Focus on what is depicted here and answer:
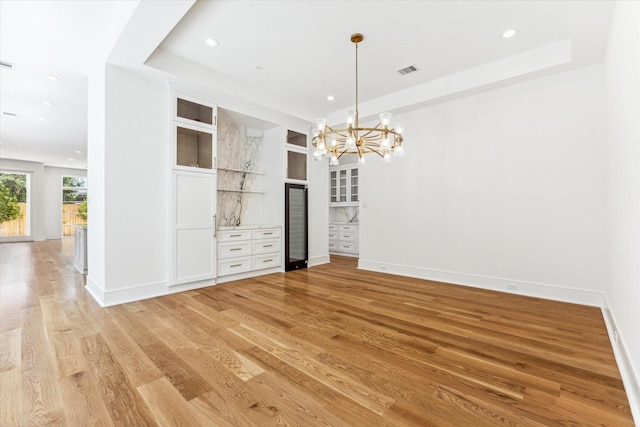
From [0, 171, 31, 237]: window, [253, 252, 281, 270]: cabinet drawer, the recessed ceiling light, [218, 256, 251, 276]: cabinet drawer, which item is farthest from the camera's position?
[0, 171, 31, 237]: window

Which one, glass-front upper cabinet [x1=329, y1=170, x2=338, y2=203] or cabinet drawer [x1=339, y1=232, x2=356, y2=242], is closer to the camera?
cabinet drawer [x1=339, y1=232, x2=356, y2=242]

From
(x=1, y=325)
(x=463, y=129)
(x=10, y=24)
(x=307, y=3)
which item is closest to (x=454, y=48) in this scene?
(x=463, y=129)

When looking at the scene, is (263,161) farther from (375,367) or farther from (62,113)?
(375,367)

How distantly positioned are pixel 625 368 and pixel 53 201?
15753 mm

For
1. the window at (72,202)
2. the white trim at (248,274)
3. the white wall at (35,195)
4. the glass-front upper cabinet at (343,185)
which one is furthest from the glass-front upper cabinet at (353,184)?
the white wall at (35,195)

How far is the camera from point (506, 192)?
405 centimetres

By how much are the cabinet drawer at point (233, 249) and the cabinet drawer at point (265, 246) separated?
0.48 feet

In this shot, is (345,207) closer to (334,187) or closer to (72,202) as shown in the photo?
(334,187)

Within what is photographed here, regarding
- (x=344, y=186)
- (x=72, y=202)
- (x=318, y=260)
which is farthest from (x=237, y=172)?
(x=72, y=202)

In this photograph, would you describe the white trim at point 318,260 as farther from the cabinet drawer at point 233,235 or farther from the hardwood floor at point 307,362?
the hardwood floor at point 307,362

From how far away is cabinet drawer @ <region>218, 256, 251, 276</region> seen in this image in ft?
14.9

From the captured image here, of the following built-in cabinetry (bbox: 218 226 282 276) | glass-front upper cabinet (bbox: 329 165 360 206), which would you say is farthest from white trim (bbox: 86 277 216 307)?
glass-front upper cabinet (bbox: 329 165 360 206)

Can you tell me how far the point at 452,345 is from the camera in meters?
2.38

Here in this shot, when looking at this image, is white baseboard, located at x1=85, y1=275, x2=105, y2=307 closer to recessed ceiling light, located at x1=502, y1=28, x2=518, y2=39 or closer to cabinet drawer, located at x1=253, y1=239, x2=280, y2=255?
cabinet drawer, located at x1=253, y1=239, x2=280, y2=255
